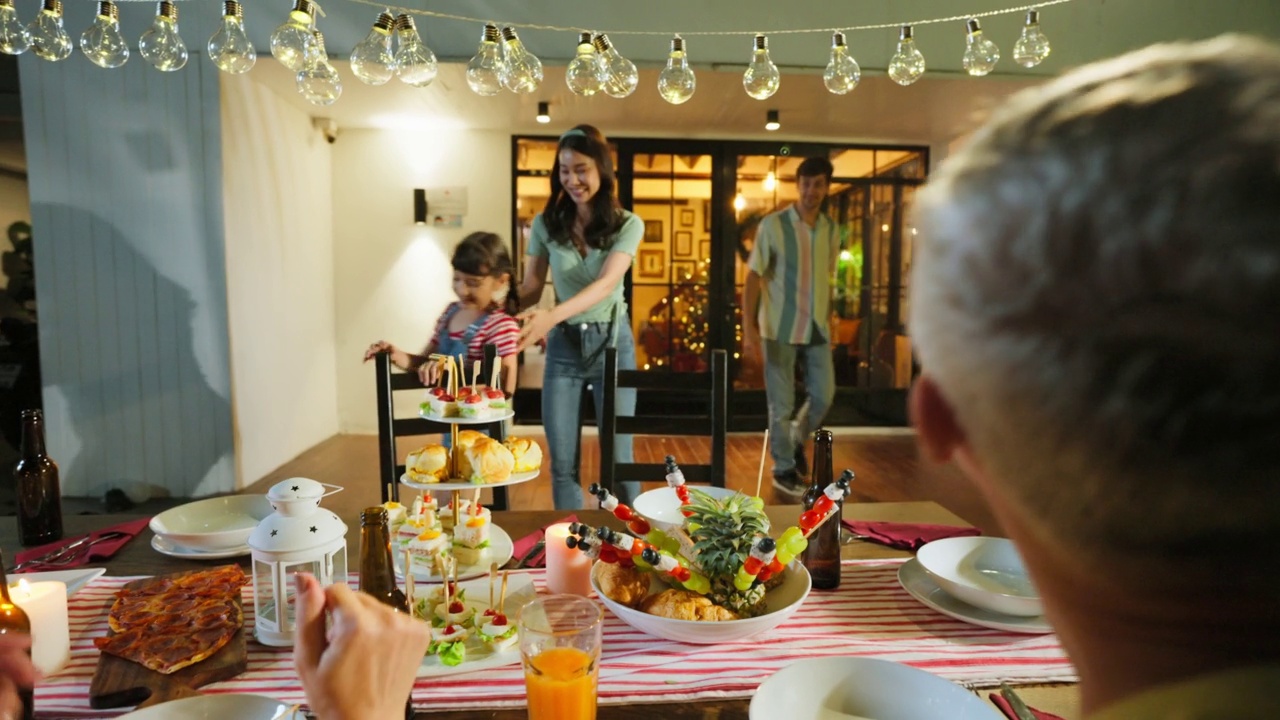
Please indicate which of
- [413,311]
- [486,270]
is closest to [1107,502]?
[486,270]

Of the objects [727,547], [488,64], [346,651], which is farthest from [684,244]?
[346,651]

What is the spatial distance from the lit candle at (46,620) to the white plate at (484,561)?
1.33ft

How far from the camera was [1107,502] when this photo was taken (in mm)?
304

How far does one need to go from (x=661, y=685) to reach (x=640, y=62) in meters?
3.25

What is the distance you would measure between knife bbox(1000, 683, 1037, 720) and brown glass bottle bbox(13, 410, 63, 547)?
1.54 m

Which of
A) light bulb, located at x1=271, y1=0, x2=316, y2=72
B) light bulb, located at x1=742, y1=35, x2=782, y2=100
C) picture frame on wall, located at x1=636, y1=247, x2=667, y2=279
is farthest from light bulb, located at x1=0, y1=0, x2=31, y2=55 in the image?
picture frame on wall, located at x1=636, y1=247, x2=667, y2=279

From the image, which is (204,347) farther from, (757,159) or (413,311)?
(757,159)

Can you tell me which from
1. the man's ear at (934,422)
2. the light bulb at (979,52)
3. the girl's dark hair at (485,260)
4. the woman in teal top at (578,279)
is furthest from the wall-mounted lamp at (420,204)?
the man's ear at (934,422)

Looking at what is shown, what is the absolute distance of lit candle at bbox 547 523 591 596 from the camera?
3.54 feet

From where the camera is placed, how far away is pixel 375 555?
2.77 feet

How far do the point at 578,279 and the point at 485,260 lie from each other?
15.5 inches

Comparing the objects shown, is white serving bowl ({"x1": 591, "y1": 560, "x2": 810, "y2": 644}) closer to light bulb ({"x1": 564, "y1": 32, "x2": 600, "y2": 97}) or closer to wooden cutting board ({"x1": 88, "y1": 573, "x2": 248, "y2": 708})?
wooden cutting board ({"x1": 88, "y1": 573, "x2": 248, "y2": 708})

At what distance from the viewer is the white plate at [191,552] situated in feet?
4.06

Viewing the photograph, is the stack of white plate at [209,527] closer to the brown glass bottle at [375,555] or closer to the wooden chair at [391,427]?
the wooden chair at [391,427]
